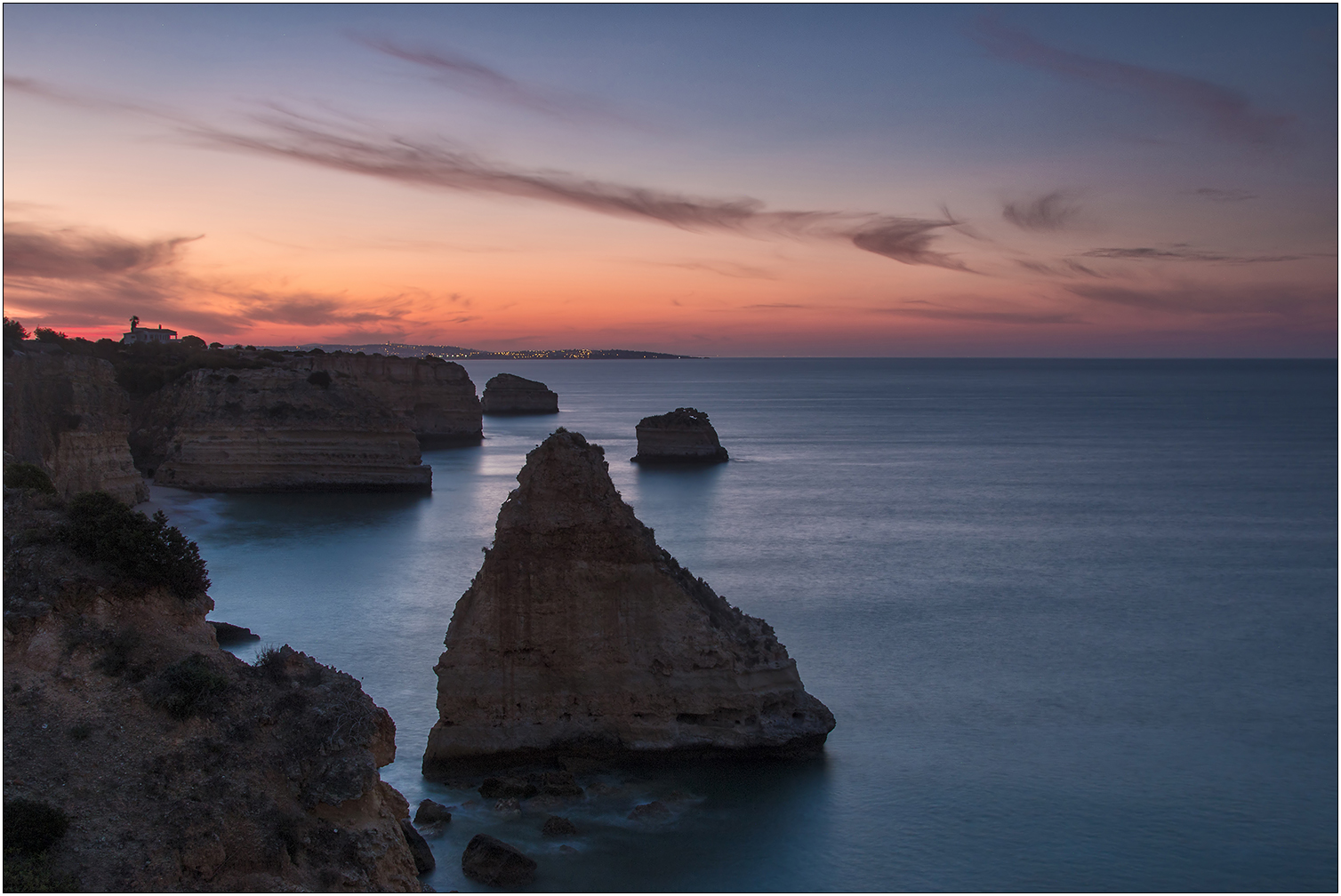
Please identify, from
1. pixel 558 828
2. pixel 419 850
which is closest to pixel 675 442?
pixel 558 828

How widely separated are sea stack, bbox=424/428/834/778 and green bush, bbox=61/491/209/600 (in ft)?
25.0

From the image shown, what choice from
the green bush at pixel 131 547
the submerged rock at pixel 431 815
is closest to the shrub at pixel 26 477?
the submerged rock at pixel 431 815

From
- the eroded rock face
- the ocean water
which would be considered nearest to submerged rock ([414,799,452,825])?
the ocean water

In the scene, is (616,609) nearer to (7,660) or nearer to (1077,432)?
(7,660)

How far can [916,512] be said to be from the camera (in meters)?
69.4

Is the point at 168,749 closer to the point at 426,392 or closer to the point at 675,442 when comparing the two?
the point at 675,442

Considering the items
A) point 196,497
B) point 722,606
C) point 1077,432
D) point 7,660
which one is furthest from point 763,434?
point 7,660

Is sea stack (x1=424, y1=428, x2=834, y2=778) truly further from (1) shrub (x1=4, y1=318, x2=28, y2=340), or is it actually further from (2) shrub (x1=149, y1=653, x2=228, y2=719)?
(1) shrub (x1=4, y1=318, x2=28, y2=340)

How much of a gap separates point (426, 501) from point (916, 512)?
108 feet

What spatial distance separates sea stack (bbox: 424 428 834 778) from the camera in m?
21.1

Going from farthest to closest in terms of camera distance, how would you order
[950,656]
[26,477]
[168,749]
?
[950,656] < [26,477] < [168,749]

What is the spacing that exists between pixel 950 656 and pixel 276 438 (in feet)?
163

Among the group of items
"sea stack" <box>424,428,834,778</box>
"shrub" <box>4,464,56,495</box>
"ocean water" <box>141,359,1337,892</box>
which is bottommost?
"ocean water" <box>141,359,1337,892</box>

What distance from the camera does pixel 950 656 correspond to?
34906 millimetres
